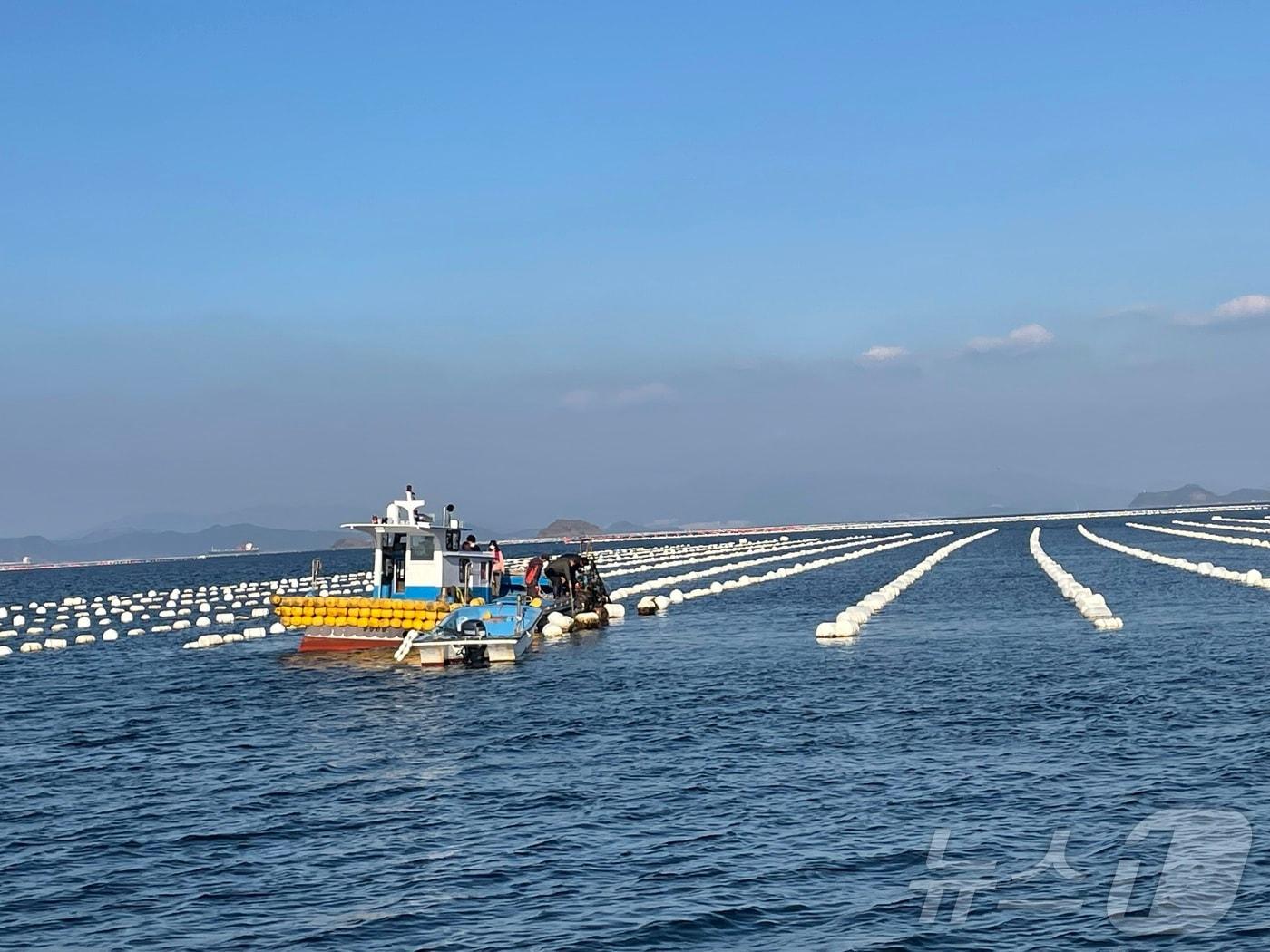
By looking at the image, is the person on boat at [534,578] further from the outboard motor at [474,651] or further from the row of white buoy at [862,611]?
the row of white buoy at [862,611]

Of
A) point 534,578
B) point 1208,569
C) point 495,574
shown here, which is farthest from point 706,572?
point 495,574

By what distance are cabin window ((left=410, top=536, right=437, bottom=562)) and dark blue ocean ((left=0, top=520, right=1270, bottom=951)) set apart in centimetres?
870

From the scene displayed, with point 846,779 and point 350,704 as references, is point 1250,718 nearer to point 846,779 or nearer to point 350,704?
point 846,779

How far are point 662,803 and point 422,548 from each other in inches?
1279

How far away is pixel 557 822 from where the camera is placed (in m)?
24.4

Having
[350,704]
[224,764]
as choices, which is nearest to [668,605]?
[350,704]

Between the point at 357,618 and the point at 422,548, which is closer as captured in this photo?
the point at 357,618

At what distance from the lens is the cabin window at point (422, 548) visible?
56.3 meters

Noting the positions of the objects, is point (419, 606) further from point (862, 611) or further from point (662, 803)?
point (662, 803)

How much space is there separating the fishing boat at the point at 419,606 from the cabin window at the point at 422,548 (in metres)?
0.04

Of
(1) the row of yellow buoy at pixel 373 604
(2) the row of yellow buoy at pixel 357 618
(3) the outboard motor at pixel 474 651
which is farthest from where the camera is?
(1) the row of yellow buoy at pixel 373 604

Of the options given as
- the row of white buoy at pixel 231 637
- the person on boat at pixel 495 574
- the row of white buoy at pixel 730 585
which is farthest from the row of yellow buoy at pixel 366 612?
the row of white buoy at pixel 730 585

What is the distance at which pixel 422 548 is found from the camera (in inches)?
2222

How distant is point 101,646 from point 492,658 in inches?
1077
